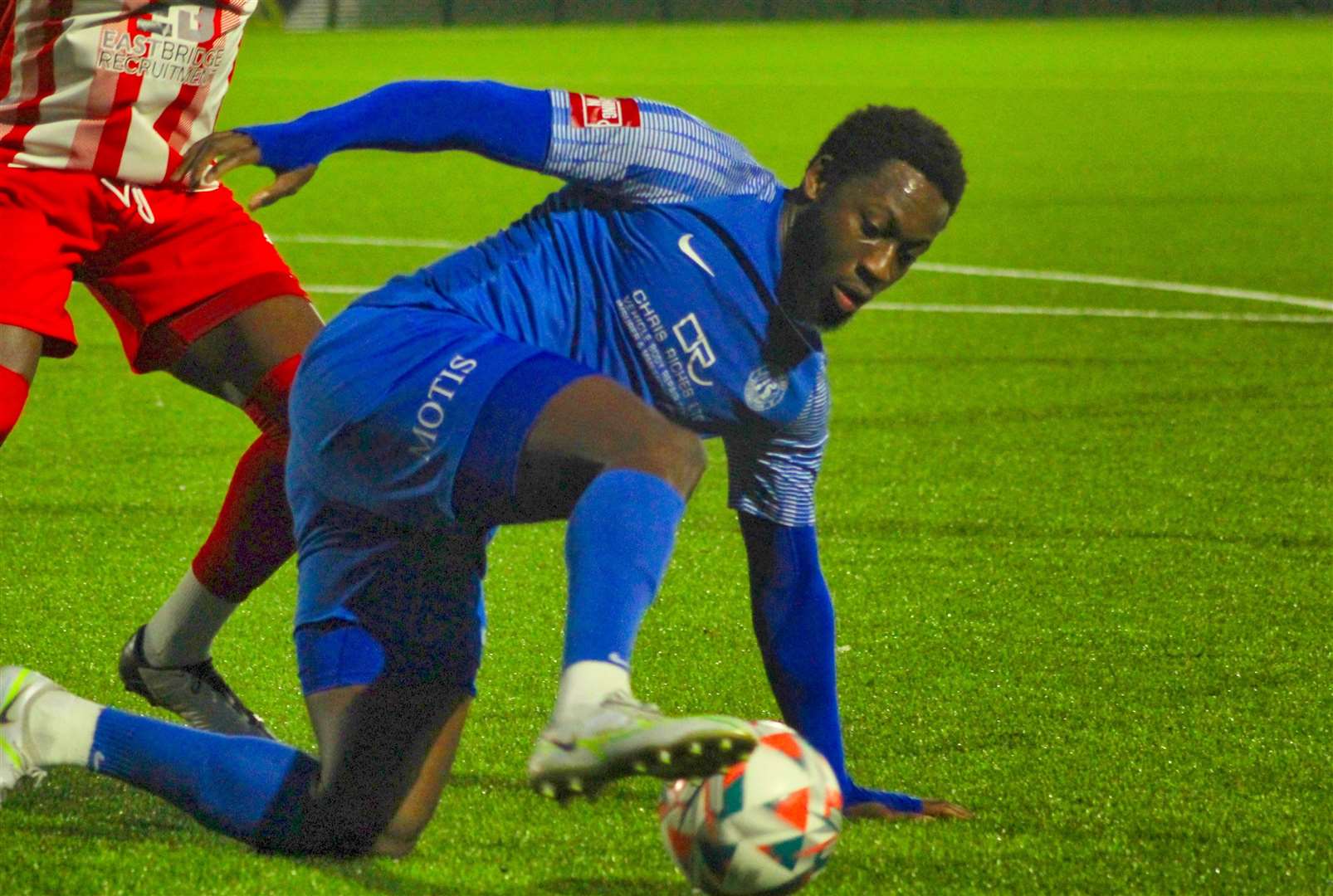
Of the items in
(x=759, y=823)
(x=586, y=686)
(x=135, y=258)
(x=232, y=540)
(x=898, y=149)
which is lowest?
(x=232, y=540)

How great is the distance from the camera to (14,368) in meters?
4.02

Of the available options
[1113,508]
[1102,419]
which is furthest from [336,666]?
[1102,419]

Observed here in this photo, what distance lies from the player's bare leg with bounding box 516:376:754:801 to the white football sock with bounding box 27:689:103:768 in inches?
34.2

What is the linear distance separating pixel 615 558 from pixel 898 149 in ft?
3.01

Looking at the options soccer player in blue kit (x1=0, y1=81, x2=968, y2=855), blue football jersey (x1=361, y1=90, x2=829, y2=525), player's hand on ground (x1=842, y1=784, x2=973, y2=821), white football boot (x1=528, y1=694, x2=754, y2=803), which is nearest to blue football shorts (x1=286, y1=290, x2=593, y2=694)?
soccer player in blue kit (x1=0, y1=81, x2=968, y2=855)

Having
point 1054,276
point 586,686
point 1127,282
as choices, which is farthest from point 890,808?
point 1054,276

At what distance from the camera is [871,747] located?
13.7ft

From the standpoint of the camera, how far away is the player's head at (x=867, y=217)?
10.7 feet

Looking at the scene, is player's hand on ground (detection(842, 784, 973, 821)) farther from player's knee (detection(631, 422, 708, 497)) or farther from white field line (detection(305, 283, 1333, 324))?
white field line (detection(305, 283, 1333, 324))

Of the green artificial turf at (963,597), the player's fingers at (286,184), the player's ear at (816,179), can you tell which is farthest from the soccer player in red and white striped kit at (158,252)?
the player's ear at (816,179)

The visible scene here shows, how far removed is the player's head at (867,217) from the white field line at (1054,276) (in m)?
7.20

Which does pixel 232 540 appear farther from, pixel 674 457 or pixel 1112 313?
pixel 1112 313

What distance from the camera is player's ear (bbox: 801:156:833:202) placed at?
332 cm

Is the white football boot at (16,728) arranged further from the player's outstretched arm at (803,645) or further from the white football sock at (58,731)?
the player's outstretched arm at (803,645)
